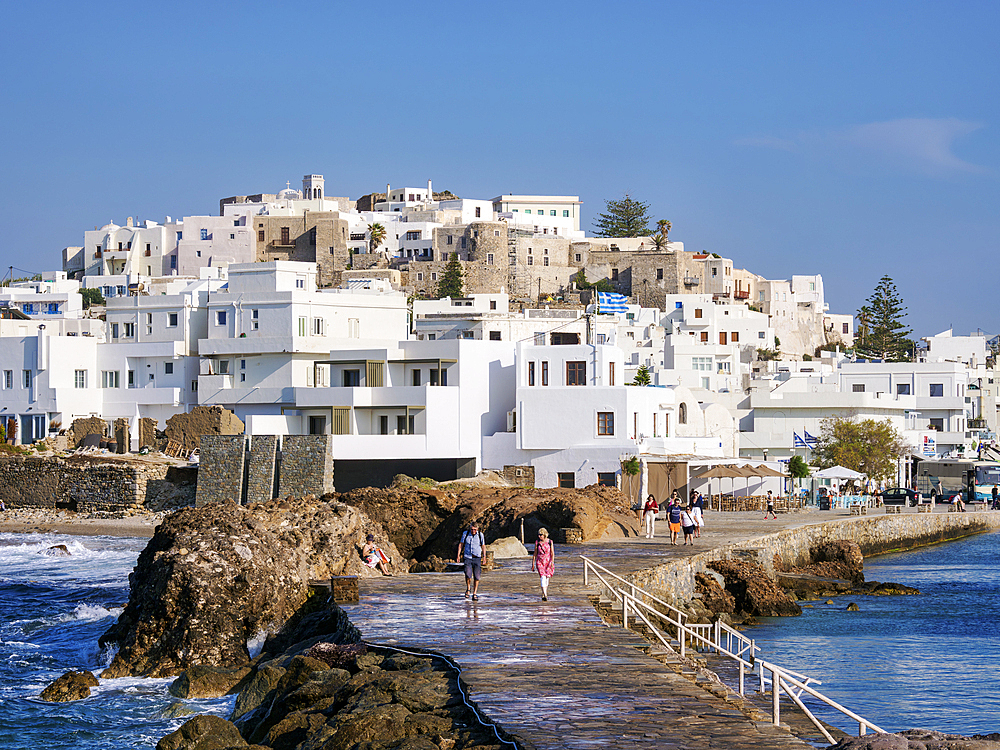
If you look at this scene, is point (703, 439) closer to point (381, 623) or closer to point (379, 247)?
point (381, 623)

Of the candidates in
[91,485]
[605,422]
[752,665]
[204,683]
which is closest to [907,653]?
[752,665]

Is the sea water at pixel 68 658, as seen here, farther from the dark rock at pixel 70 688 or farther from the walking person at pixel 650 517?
the walking person at pixel 650 517

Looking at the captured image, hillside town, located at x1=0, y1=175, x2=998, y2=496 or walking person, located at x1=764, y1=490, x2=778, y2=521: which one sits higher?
hillside town, located at x1=0, y1=175, x2=998, y2=496

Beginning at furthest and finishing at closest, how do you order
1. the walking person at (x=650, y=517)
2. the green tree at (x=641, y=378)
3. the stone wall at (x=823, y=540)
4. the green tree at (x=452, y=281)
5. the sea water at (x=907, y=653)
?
1. the green tree at (x=452, y=281)
2. the green tree at (x=641, y=378)
3. the walking person at (x=650, y=517)
4. the stone wall at (x=823, y=540)
5. the sea water at (x=907, y=653)

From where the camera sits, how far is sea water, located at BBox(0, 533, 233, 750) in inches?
Result: 637

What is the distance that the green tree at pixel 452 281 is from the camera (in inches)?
3878

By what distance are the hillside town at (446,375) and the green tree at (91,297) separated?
31 cm

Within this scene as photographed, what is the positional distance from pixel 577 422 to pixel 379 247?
207 ft

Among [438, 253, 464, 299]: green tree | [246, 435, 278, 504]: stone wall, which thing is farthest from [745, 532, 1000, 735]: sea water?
[438, 253, 464, 299]: green tree

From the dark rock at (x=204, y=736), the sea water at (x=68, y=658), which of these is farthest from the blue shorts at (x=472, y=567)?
the dark rock at (x=204, y=736)

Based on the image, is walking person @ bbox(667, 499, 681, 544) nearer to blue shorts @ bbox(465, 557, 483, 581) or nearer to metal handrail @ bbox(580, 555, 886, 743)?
metal handrail @ bbox(580, 555, 886, 743)

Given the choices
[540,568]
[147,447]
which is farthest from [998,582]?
[147,447]

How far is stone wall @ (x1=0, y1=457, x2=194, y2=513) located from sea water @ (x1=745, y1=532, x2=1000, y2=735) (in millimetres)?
28669

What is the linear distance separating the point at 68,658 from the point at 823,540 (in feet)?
74.7
